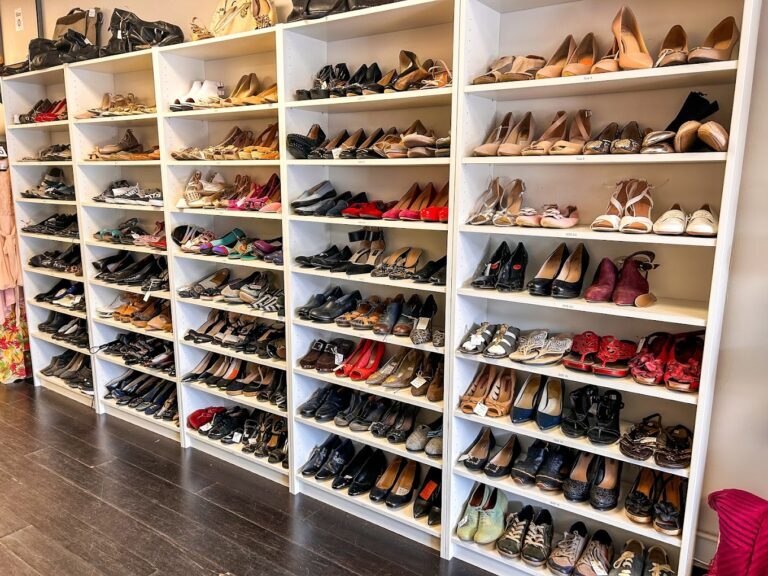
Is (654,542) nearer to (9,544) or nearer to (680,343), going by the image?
(680,343)

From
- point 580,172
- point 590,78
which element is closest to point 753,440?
point 580,172

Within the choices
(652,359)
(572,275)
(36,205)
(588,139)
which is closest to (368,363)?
(572,275)

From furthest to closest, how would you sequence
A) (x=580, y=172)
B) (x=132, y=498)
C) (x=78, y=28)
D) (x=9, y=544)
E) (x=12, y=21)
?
(x=12, y=21)
(x=78, y=28)
(x=132, y=498)
(x=9, y=544)
(x=580, y=172)

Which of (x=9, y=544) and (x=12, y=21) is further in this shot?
(x=12, y=21)

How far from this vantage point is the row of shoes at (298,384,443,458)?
2570 millimetres

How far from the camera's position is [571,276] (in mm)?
2186

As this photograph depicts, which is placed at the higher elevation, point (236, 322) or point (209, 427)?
point (236, 322)

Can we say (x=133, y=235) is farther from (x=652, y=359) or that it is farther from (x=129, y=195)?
(x=652, y=359)

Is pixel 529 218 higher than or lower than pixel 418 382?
higher

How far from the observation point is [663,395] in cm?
189

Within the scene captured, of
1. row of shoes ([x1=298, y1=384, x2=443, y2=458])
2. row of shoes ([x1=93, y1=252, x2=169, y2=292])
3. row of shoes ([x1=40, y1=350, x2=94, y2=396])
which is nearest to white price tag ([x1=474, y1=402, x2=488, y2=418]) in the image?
row of shoes ([x1=298, y1=384, x2=443, y2=458])

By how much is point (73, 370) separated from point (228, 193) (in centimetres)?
221

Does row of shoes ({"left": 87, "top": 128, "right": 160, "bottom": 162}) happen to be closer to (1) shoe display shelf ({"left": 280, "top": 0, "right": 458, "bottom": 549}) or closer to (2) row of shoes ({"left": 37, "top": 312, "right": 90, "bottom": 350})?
(1) shoe display shelf ({"left": 280, "top": 0, "right": 458, "bottom": 549})

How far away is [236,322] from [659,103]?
255cm
